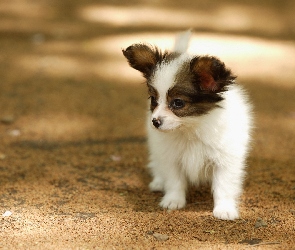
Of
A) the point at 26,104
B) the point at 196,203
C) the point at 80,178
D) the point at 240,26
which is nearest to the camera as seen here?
the point at 196,203

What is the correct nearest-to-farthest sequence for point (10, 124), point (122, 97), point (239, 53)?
1. point (10, 124)
2. point (122, 97)
3. point (239, 53)

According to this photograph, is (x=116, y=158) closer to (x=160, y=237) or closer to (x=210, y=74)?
(x=160, y=237)

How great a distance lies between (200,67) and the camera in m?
4.33

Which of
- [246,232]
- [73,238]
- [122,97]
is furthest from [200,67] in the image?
[122,97]

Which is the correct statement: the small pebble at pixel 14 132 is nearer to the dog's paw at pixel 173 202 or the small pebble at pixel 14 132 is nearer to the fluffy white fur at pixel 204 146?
the fluffy white fur at pixel 204 146

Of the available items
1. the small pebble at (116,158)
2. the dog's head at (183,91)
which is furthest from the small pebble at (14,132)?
the dog's head at (183,91)

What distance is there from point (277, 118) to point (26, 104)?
12.8ft

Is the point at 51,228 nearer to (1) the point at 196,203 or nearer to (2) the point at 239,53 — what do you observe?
(1) the point at 196,203

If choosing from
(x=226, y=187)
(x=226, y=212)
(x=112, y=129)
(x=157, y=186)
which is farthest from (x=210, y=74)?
(x=112, y=129)

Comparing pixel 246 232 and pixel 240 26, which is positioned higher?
pixel 240 26

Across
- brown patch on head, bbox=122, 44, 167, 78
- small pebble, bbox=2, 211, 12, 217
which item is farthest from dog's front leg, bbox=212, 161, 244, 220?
small pebble, bbox=2, 211, 12, 217

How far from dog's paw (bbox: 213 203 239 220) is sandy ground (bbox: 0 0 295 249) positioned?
0.08 meters

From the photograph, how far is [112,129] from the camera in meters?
7.28

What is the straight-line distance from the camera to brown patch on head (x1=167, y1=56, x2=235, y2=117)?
4344 mm
